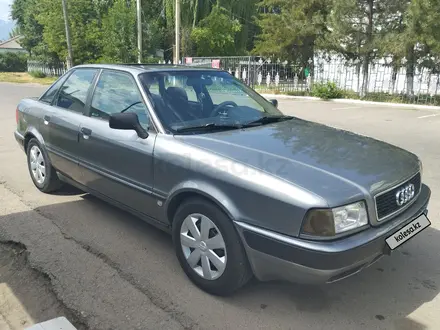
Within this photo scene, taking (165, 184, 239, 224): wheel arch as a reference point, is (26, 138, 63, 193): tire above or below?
below

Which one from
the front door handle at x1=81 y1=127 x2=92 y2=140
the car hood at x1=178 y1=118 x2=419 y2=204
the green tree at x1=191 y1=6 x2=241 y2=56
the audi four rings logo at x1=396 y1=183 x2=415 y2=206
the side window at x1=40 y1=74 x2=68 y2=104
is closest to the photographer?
the car hood at x1=178 y1=118 x2=419 y2=204

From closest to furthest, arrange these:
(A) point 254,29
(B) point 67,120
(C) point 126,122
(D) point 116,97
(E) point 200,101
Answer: (C) point 126,122, (E) point 200,101, (D) point 116,97, (B) point 67,120, (A) point 254,29

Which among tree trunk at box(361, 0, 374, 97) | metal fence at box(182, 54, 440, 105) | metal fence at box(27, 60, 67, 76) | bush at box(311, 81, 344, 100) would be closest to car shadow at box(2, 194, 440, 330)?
metal fence at box(182, 54, 440, 105)

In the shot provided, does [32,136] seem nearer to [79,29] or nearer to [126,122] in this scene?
[126,122]

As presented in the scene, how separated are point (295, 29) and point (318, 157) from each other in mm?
18351

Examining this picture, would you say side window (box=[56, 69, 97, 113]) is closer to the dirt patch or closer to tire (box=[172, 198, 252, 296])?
the dirt patch

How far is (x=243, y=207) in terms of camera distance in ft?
8.55

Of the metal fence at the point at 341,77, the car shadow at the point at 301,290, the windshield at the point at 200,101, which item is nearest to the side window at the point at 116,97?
the windshield at the point at 200,101

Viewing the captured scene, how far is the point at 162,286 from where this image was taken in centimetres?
309

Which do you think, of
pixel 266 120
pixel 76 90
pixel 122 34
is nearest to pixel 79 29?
pixel 122 34

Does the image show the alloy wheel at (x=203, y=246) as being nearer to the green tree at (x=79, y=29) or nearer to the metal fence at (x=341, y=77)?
the metal fence at (x=341, y=77)

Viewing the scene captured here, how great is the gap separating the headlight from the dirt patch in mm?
1614

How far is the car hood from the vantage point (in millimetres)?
2529

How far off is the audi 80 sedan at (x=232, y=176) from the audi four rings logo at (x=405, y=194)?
0.8 inches
